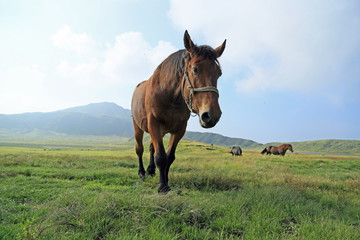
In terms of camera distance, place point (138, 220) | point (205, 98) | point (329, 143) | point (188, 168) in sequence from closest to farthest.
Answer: point (138, 220), point (205, 98), point (188, 168), point (329, 143)

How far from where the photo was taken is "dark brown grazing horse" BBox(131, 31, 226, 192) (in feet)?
11.1

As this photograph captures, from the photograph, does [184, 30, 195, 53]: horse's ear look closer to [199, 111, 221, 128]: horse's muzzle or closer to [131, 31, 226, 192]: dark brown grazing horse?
[131, 31, 226, 192]: dark brown grazing horse

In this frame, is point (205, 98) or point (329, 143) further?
point (329, 143)

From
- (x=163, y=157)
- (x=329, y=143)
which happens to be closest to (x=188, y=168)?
(x=163, y=157)

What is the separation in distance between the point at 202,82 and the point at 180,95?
1.01 m

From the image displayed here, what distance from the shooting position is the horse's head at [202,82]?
3.20 metres

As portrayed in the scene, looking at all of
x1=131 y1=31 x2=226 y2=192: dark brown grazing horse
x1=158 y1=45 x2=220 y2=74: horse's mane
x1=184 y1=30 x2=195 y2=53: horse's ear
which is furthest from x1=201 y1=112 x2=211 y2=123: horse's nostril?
x1=184 y1=30 x2=195 y2=53: horse's ear

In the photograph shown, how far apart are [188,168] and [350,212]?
22.6ft

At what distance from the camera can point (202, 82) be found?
3.55 metres

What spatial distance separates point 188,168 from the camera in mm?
10023

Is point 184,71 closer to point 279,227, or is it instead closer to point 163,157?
point 163,157

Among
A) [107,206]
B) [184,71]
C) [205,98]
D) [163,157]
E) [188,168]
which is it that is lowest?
[188,168]

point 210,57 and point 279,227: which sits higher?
point 210,57

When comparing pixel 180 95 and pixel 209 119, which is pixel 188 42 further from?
pixel 209 119
